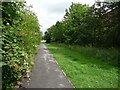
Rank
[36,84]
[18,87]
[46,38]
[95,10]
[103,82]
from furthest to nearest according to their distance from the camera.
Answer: [46,38]
[95,10]
[103,82]
[36,84]
[18,87]

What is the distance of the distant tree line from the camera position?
3066cm

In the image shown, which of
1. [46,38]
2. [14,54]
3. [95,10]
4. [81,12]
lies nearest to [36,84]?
[14,54]

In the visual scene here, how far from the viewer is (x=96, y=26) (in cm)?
3638

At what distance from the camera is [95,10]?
119 ft

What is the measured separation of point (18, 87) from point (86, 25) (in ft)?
103

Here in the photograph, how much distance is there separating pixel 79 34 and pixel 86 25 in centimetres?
461

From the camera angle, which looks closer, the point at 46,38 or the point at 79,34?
the point at 79,34

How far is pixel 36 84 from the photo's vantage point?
10062 mm

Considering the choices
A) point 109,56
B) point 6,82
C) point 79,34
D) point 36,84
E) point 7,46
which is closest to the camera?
point 7,46

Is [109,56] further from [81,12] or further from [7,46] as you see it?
[81,12]

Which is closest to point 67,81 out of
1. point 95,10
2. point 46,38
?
point 95,10

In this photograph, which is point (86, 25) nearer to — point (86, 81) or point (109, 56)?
point (109, 56)

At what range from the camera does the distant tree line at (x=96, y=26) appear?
3066 cm

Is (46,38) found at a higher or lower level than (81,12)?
lower
